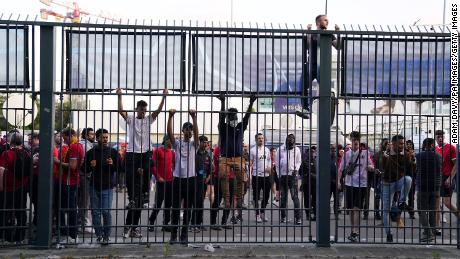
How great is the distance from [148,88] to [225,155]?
1.50 m

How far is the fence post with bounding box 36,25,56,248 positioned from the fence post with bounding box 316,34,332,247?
3516mm

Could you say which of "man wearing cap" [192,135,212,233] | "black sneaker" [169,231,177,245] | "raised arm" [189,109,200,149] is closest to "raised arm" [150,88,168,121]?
"raised arm" [189,109,200,149]

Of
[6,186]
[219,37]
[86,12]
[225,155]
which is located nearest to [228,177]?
[225,155]

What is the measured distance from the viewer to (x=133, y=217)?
8234mm

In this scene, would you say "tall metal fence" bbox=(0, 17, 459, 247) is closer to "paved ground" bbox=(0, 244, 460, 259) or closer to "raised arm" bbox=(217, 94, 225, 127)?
"raised arm" bbox=(217, 94, 225, 127)

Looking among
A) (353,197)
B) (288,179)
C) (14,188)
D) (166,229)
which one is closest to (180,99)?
(166,229)

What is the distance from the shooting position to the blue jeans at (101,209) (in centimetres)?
818

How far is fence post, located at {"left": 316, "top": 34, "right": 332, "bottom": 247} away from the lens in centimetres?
804

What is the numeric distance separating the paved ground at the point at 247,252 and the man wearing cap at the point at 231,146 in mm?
580

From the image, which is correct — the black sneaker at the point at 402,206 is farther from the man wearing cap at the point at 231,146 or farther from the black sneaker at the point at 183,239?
the black sneaker at the point at 183,239

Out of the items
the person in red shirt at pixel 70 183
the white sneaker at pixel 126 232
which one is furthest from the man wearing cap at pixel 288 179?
the person in red shirt at pixel 70 183

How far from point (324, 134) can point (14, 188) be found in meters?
4.21

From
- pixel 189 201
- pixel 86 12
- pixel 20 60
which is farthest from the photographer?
pixel 86 12

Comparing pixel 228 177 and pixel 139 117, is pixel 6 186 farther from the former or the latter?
pixel 228 177
